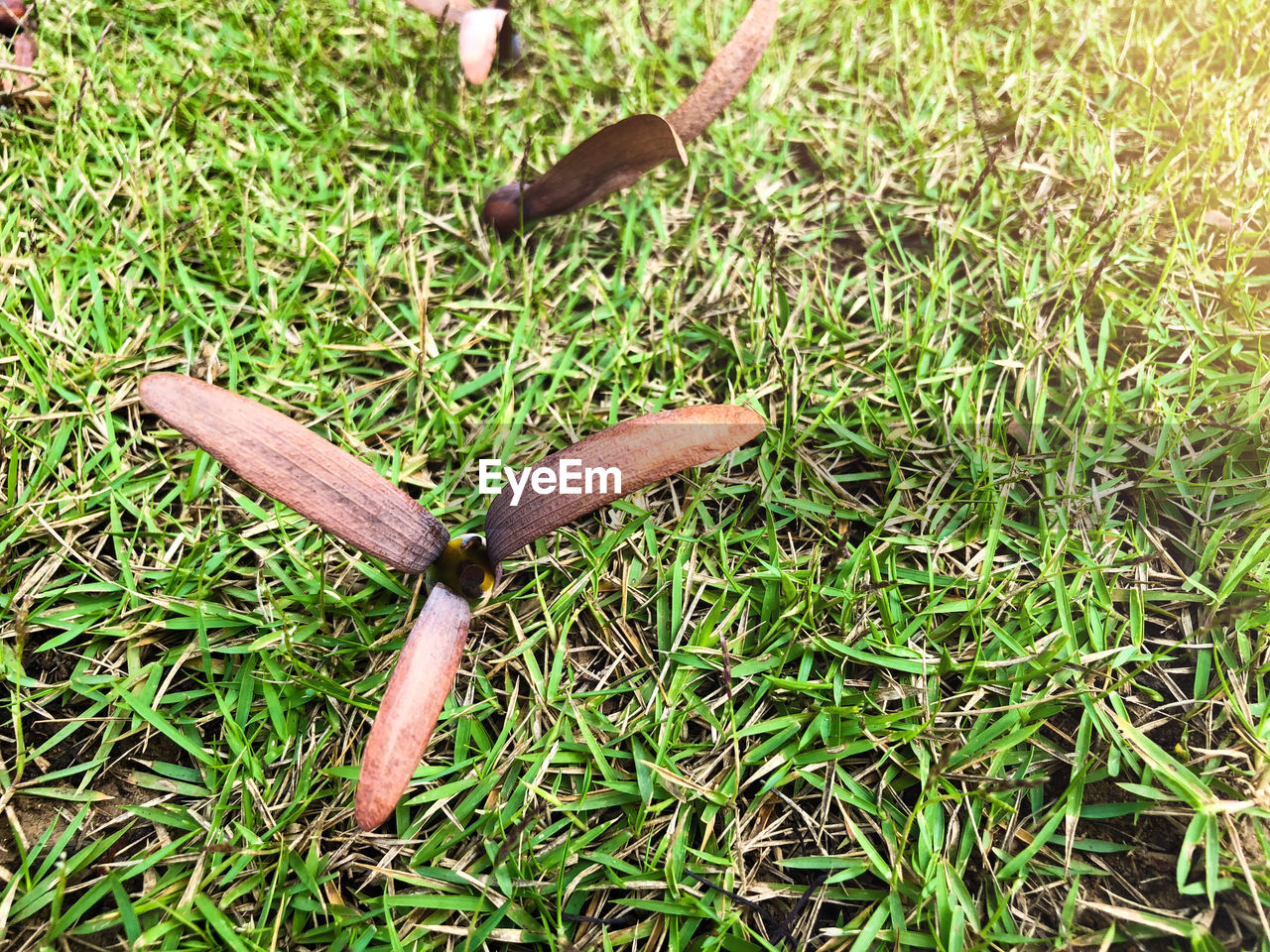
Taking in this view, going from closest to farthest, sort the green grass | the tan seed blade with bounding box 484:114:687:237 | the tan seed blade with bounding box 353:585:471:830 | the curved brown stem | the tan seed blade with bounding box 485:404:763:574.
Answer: the tan seed blade with bounding box 353:585:471:830, the tan seed blade with bounding box 485:404:763:574, the green grass, the tan seed blade with bounding box 484:114:687:237, the curved brown stem

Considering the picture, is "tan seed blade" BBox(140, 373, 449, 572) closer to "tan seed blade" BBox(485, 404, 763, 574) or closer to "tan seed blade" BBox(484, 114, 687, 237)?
"tan seed blade" BBox(485, 404, 763, 574)

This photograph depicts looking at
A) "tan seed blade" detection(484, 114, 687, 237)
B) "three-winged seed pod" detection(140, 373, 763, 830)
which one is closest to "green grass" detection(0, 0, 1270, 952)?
"tan seed blade" detection(484, 114, 687, 237)

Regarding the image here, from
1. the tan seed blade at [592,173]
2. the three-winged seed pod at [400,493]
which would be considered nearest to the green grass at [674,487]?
the tan seed blade at [592,173]

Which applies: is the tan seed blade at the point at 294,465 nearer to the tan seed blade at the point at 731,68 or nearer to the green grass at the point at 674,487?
the green grass at the point at 674,487

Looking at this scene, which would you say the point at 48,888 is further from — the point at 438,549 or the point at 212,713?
the point at 438,549

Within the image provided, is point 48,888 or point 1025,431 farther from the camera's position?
point 1025,431

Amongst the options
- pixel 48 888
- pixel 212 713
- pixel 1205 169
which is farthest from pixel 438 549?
pixel 1205 169
